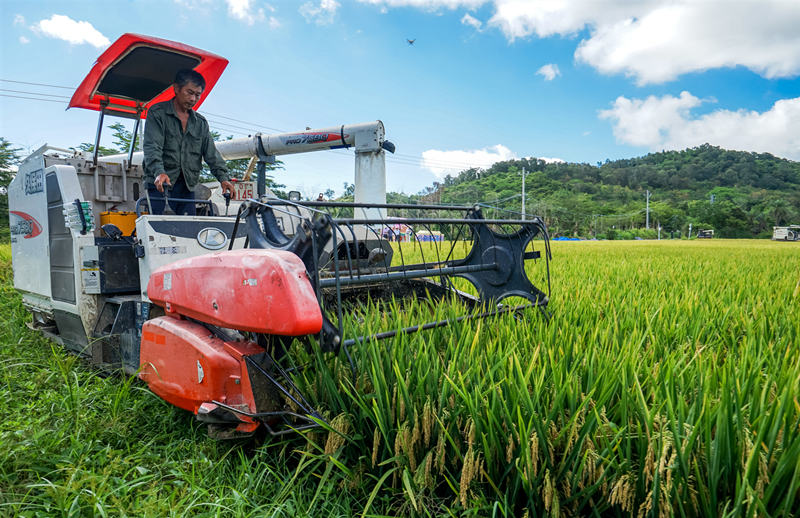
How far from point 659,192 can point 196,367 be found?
108796 mm

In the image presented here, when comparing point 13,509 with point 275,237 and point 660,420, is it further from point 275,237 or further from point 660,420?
point 660,420

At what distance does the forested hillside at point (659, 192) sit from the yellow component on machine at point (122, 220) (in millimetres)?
61823

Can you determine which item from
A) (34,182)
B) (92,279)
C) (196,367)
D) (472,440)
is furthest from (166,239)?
(472,440)

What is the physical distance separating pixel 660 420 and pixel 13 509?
233 centimetres

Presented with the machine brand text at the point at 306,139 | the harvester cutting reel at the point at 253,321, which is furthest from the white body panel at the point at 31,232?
the machine brand text at the point at 306,139

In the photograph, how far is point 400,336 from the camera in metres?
2.22

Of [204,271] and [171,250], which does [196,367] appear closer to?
[204,271]

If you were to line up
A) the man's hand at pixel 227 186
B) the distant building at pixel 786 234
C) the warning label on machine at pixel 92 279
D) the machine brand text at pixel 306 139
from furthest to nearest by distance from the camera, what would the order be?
1. the distant building at pixel 786 234
2. the machine brand text at pixel 306 139
3. the man's hand at pixel 227 186
4. the warning label on machine at pixel 92 279

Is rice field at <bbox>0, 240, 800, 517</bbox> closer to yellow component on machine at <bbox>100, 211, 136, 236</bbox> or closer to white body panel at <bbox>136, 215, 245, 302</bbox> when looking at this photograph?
white body panel at <bbox>136, 215, 245, 302</bbox>

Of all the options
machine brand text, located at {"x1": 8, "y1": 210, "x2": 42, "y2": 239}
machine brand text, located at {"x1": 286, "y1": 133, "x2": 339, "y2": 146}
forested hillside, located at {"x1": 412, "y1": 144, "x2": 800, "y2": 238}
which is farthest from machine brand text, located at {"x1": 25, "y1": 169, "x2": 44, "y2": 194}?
forested hillside, located at {"x1": 412, "y1": 144, "x2": 800, "y2": 238}

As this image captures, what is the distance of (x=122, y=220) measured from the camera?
143 inches

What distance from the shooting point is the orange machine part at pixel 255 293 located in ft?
A: 6.14

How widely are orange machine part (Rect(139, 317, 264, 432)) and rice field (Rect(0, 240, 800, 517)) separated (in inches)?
9.3

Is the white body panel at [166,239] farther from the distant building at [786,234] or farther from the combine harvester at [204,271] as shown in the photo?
the distant building at [786,234]
